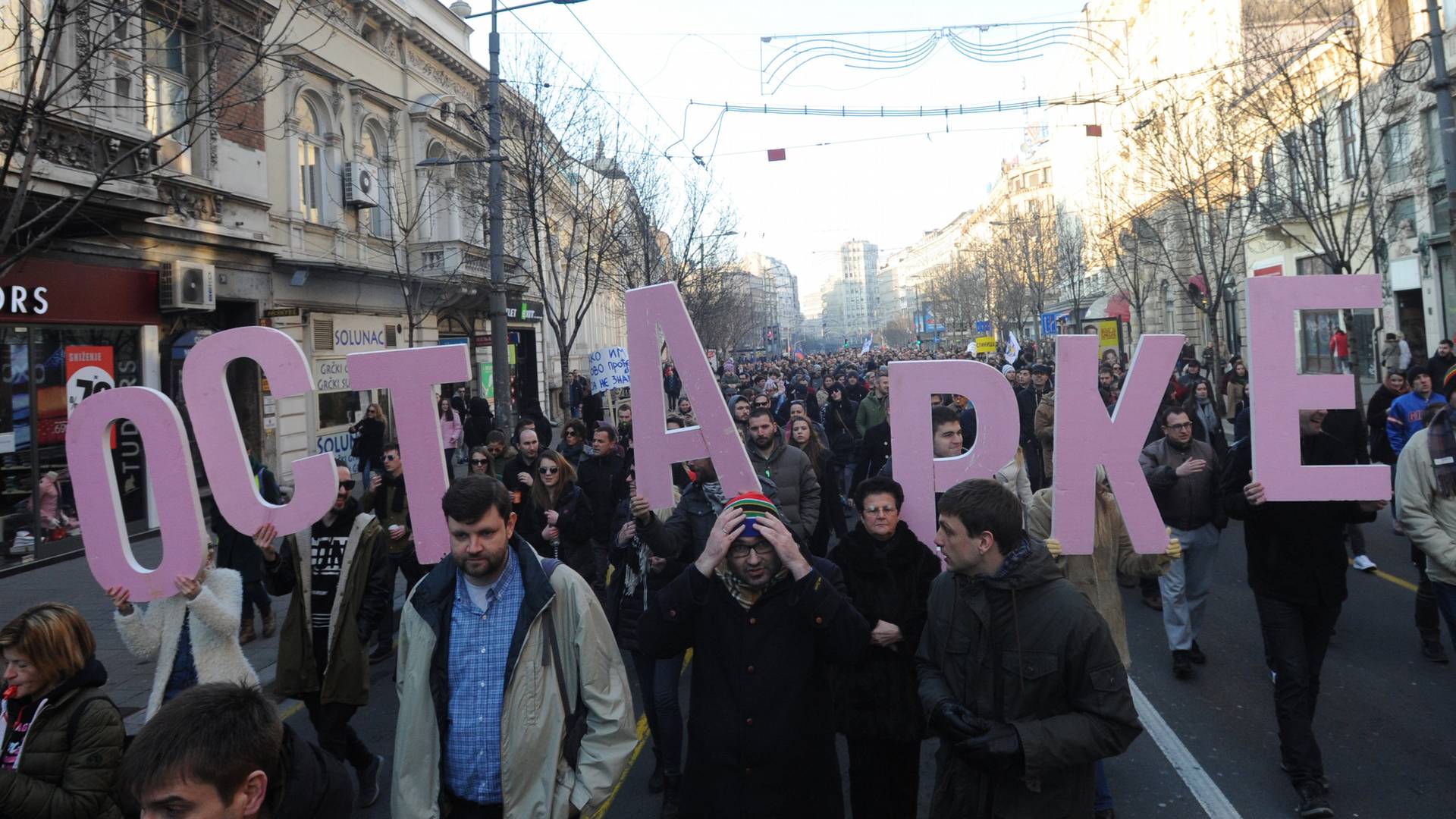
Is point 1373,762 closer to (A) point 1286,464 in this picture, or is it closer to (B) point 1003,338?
(A) point 1286,464

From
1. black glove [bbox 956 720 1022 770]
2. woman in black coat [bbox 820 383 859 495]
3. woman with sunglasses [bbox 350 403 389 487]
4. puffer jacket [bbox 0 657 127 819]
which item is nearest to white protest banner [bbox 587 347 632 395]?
woman in black coat [bbox 820 383 859 495]

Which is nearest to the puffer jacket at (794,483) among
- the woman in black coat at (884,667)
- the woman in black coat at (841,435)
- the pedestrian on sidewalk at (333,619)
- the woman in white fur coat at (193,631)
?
the woman in black coat at (884,667)

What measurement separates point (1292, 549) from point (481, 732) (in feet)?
13.1

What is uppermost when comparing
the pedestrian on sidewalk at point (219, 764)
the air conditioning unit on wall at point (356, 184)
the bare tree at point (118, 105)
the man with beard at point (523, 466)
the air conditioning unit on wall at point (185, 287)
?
the air conditioning unit on wall at point (356, 184)

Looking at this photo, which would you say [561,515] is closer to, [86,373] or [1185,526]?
[1185,526]

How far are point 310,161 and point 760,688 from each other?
66.9ft

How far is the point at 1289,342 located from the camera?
15.4 feet

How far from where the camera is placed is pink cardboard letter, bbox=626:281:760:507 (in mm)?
4883

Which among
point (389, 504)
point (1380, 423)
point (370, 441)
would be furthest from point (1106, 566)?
point (370, 441)

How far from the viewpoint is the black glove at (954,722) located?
2.77 meters

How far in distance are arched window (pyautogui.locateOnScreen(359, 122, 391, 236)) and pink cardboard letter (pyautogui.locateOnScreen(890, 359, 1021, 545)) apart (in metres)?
19.5

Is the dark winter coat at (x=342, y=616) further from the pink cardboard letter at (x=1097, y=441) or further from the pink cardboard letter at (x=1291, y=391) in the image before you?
the pink cardboard letter at (x=1291, y=391)

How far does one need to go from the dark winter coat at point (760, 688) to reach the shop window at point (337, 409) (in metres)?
18.4

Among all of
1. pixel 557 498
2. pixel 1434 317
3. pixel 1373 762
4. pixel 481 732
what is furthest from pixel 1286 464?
pixel 1434 317
